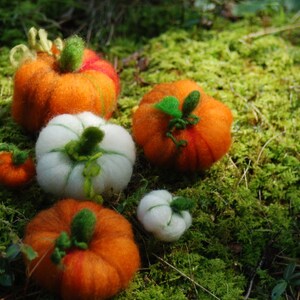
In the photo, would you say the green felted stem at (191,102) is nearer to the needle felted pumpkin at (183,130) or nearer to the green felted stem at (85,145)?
the needle felted pumpkin at (183,130)

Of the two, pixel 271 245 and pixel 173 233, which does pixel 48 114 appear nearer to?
pixel 173 233

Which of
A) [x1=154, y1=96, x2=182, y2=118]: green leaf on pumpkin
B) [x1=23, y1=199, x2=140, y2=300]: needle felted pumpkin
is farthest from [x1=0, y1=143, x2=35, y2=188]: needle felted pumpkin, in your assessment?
[x1=154, y1=96, x2=182, y2=118]: green leaf on pumpkin

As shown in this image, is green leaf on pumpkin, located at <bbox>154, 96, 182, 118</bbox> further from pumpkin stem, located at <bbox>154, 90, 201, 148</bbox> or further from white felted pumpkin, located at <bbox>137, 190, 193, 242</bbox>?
white felted pumpkin, located at <bbox>137, 190, 193, 242</bbox>

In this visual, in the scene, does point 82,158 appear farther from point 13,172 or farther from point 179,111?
point 179,111

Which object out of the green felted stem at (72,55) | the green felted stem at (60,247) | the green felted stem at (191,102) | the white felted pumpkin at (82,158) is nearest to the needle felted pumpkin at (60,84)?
the green felted stem at (72,55)

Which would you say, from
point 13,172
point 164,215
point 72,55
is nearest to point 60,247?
point 164,215

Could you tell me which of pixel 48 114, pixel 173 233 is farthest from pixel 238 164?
pixel 48 114
